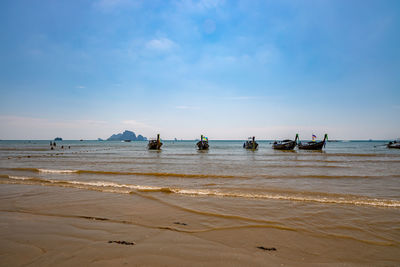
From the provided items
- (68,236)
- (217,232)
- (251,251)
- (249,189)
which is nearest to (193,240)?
(217,232)

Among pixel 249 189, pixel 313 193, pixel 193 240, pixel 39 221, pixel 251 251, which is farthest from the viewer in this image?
pixel 249 189

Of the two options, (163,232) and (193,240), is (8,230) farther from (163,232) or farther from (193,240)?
(193,240)

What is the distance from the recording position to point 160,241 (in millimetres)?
3766

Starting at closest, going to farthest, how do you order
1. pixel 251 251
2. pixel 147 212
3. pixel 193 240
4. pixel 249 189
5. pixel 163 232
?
pixel 251 251, pixel 193 240, pixel 163 232, pixel 147 212, pixel 249 189

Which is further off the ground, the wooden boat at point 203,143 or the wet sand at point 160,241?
the wooden boat at point 203,143

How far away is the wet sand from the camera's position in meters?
3.12

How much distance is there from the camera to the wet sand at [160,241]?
10.2 ft

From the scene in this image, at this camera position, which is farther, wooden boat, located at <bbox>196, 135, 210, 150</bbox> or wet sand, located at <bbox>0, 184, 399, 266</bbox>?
wooden boat, located at <bbox>196, 135, 210, 150</bbox>

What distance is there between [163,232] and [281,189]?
641cm

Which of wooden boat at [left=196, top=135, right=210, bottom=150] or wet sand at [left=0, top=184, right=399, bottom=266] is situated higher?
wooden boat at [left=196, top=135, right=210, bottom=150]

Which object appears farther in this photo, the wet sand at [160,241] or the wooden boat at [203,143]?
the wooden boat at [203,143]

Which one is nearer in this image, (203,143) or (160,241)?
(160,241)

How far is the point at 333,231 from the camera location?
4.43 metres

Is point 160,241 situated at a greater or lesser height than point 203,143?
lesser
